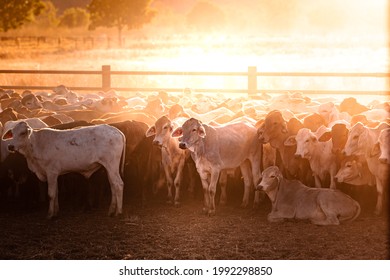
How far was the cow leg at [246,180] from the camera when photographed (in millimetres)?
11023

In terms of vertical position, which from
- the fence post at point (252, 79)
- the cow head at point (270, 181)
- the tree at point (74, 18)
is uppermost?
the tree at point (74, 18)

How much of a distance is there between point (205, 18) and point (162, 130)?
283ft

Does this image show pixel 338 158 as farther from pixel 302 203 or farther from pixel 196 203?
pixel 196 203

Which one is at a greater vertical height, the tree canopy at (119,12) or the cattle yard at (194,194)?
the tree canopy at (119,12)

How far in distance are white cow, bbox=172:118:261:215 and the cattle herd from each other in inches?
0.6

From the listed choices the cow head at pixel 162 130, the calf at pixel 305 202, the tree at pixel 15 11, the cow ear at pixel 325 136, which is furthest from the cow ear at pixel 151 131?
the tree at pixel 15 11

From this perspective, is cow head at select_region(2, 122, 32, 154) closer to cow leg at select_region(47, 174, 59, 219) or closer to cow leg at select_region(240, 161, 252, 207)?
cow leg at select_region(47, 174, 59, 219)

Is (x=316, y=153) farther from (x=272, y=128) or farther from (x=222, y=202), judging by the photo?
(x=222, y=202)

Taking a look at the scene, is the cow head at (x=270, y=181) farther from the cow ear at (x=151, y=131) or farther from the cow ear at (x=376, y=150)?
the cow ear at (x=151, y=131)

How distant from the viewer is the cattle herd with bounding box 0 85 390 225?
1019 cm

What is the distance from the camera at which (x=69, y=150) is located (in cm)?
1029

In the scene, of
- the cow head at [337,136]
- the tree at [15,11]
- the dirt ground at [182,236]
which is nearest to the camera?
the dirt ground at [182,236]

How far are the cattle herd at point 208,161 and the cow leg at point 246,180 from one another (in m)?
0.02

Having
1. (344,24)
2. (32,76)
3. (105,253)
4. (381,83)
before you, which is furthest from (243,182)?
(344,24)
